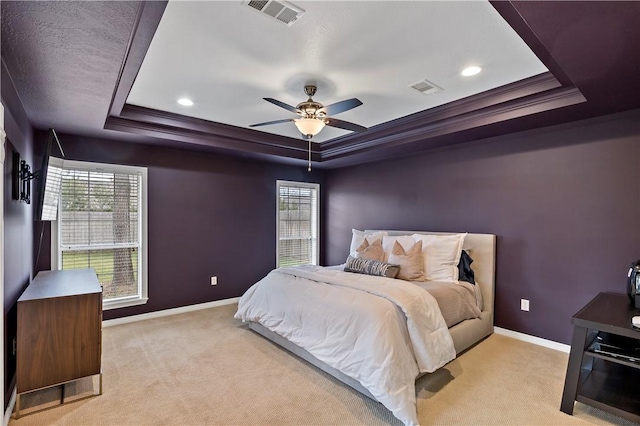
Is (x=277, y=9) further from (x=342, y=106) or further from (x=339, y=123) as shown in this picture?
(x=339, y=123)

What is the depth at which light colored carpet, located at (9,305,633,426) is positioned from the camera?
7.25 ft

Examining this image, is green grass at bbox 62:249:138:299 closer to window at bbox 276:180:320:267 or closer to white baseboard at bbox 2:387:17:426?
white baseboard at bbox 2:387:17:426

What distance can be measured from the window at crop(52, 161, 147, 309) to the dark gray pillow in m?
2.71

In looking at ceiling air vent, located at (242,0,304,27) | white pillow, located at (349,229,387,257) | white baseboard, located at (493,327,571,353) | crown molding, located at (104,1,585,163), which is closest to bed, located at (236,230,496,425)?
white baseboard, located at (493,327,571,353)

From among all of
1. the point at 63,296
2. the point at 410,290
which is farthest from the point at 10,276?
the point at 410,290

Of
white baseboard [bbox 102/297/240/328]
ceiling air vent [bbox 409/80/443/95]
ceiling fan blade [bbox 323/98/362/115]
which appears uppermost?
ceiling air vent [bbox 409/80/443/95]

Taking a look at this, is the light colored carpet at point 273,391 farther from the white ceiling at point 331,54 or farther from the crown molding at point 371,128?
the white ceiling at point 331,54

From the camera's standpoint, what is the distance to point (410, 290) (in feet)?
9.20

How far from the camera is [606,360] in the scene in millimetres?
2256

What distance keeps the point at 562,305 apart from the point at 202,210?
4505mm

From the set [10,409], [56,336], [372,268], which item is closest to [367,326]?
[372,268]

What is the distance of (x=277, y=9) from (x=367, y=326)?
2.15 metres

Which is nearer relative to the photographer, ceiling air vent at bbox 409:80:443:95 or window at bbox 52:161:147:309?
ceiling air vent at bbox 409:80:443:95

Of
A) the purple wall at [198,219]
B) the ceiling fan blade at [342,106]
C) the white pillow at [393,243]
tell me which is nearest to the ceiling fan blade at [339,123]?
the ceiling fan blade at [342,106]
